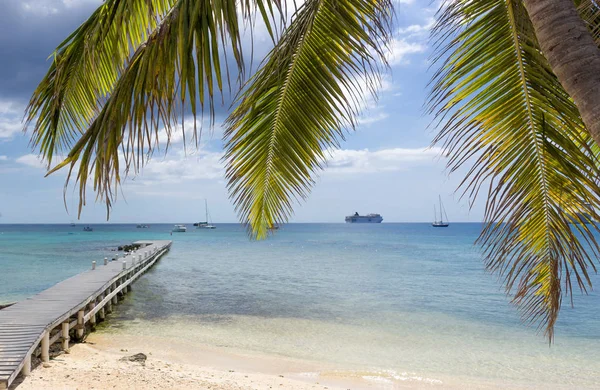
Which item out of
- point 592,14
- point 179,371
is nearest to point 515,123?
point 592,14

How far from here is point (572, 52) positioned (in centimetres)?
203

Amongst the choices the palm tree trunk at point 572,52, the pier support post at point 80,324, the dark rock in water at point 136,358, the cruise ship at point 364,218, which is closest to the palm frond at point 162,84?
the palm tree trunk at point 572,52

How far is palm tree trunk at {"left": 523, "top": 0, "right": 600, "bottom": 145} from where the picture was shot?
196 centimetres

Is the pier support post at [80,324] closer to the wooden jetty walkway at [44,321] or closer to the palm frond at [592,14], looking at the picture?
the wooden jetty walkway at [44,321]

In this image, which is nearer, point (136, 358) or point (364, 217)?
point (136, 358)

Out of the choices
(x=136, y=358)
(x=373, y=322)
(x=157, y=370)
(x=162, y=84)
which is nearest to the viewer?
(x=162, y=84)

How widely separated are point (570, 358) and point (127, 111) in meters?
15.8

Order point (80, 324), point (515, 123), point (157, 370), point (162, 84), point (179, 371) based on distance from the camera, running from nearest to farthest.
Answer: point (162, 84) < point (515, 123) < point (157, 370) < point (179, 371) < point (80, 324)

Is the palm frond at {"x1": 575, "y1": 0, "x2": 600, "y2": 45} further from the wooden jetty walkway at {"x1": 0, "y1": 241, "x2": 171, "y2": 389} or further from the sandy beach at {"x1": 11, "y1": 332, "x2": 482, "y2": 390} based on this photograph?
the sandy beach at {"x1": 11, "y1": 332, "x2": 482, "y2": 390}

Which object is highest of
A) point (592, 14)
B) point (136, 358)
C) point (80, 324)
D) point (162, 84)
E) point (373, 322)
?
point (592, 14)

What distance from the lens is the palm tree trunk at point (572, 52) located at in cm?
196

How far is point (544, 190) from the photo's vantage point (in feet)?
10.5

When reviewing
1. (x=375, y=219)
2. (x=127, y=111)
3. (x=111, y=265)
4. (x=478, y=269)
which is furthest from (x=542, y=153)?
(x=375, y=219)

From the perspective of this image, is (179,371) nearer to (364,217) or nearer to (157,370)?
(157,370)
